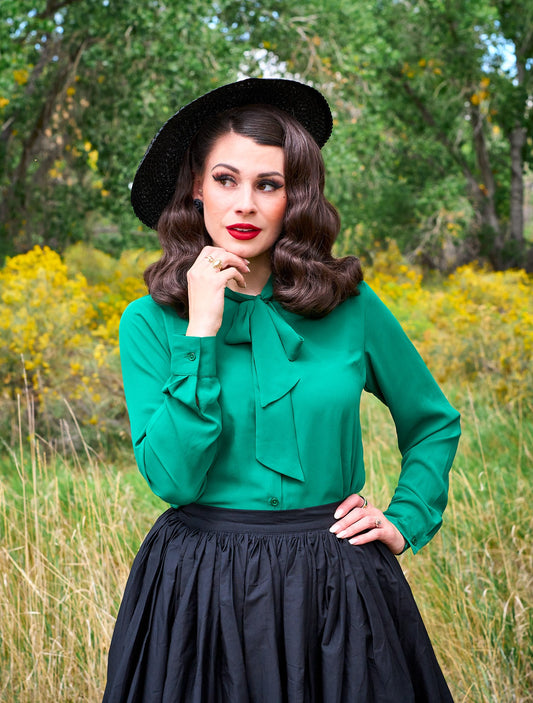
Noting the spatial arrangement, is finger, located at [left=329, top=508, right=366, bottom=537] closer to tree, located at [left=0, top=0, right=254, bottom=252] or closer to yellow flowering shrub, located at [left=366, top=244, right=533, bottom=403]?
yellow flowering shrub, located at [left=366, top=244, right=533, bottom=403]

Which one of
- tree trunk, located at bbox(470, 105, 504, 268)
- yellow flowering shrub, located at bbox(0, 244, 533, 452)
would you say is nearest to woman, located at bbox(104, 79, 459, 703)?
yellow flowering shrub, located at bbox(0, 244, 533, 452)

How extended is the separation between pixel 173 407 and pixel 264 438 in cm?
20

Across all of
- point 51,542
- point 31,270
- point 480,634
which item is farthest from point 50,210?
point 480,634

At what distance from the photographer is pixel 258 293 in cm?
182

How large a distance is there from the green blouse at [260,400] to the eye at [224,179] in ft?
0.81

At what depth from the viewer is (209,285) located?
1576 mm

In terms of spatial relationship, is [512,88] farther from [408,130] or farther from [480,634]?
[480,634]

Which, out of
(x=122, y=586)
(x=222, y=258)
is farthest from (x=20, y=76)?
(x=222, y=258)

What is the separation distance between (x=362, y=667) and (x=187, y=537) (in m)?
0.43

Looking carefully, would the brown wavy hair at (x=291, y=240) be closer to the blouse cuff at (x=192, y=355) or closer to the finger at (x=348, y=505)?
the blouse cuff at (x=192, y=355)

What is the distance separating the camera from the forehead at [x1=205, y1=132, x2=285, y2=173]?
1687 millimetres

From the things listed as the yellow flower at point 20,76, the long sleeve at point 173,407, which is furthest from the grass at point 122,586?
the yellow flower at point 20,76

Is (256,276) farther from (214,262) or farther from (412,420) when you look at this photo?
(412,420)

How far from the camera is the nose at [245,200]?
1.65m
